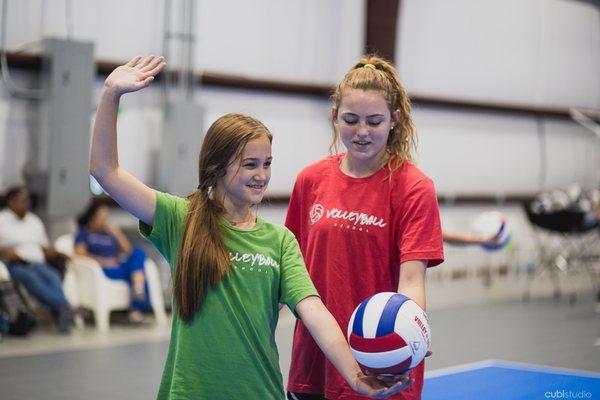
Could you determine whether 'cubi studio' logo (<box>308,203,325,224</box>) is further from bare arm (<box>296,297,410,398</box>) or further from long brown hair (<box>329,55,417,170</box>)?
bare arm (<box>296,297,410,398</box>)

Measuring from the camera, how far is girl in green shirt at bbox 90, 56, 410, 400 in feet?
8.82

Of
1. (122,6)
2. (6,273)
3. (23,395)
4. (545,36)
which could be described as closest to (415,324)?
(23,395)

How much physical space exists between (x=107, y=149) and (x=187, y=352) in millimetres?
618

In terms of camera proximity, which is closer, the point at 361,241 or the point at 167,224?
the point at 167,224

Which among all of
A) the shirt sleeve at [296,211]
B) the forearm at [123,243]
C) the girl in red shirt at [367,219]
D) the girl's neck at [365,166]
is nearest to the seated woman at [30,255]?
the forearm at [123,243]

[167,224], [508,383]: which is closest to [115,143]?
[167,224]

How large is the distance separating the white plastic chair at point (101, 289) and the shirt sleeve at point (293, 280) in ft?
22.6

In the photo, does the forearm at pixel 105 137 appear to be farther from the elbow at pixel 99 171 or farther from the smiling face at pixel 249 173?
the smiling face at pixel 249 173

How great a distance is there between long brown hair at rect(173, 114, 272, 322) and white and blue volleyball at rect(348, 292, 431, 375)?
0.43 m


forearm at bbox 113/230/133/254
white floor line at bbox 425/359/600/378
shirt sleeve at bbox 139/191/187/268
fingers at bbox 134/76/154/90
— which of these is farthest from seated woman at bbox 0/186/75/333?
fingers at bbox 134/76/154/90

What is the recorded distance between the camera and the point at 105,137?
265cm

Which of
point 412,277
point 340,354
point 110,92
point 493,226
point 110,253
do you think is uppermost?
point 110,92

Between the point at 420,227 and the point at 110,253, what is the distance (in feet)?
24.2

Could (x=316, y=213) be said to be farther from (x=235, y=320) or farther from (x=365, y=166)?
(x=235, y=320)
